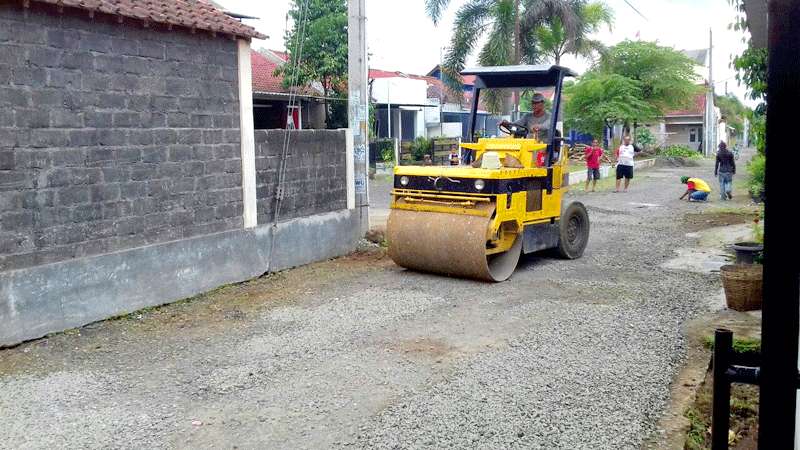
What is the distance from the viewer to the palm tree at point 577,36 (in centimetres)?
2850

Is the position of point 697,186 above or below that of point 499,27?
below

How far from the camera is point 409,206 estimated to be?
32.2 ft

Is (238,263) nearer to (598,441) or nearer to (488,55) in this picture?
(598,441)

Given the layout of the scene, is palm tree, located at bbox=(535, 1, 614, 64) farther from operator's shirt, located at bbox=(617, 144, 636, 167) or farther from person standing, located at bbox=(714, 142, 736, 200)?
person standing, located at bbox=(714, 142, 736, 200)

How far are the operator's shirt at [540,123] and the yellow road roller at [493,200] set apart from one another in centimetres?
1

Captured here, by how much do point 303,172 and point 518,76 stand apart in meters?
3.25

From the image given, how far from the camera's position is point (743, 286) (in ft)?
25.7

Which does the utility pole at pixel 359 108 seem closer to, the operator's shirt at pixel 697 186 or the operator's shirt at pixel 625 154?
the operator's shirt at pixel 697 186

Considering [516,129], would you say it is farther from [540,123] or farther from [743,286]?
[743,286]

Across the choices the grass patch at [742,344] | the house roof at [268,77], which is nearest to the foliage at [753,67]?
the grass patch at [742,344]

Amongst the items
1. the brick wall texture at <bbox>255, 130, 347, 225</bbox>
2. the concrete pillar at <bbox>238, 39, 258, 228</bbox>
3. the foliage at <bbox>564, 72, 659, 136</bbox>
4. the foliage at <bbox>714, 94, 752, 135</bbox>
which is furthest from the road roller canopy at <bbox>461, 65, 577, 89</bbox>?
the foliage at <bbox>714, 94, 752, 135</bbox>

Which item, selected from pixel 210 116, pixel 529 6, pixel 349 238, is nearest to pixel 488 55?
pixel 529 6

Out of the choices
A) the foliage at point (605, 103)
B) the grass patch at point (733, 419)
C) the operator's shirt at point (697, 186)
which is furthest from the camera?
the foliage at point (605, 103)

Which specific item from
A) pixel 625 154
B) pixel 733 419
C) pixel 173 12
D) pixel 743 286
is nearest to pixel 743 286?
pixel 743 286
